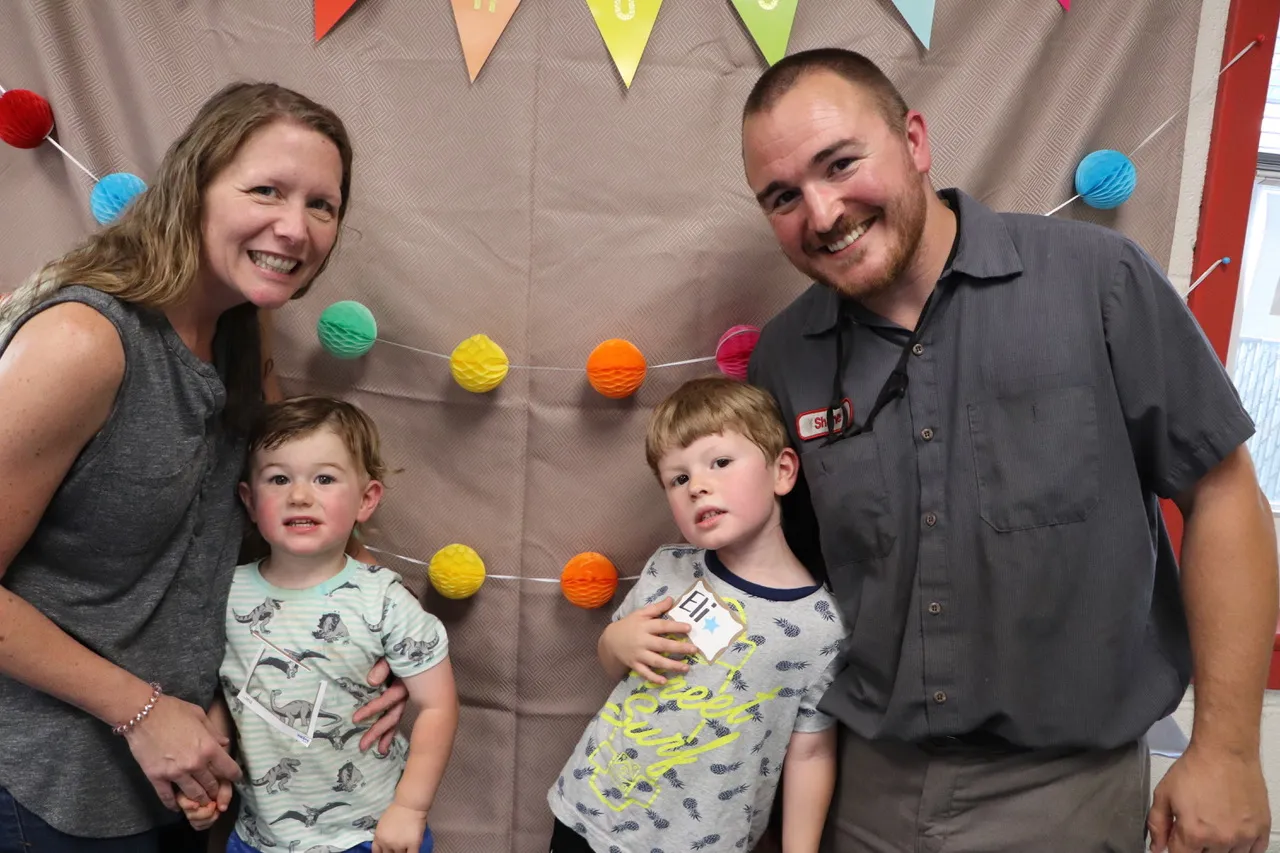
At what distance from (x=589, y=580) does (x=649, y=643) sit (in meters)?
0.34

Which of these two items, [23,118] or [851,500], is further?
[23,118]

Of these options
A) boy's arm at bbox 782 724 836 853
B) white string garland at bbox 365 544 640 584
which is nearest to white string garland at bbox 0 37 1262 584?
white string garland at bbox 365 544 640 584

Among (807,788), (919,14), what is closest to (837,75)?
(919,14)

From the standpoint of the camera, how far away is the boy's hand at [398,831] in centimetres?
137

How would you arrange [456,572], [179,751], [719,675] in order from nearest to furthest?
[179,751], [719,675], [456,572]

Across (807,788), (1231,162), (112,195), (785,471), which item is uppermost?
(1231,162)

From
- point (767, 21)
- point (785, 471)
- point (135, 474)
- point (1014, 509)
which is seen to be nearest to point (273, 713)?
point (135, 474)

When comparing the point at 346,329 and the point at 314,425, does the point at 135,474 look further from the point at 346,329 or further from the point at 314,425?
the point at 346,329

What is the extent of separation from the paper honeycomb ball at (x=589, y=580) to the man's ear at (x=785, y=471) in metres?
0.42

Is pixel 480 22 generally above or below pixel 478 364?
above

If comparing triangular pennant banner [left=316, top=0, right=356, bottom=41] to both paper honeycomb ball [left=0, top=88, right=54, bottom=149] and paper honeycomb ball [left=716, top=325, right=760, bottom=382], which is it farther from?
paper honeycomb ball [left=716, top=325, right=760, bottom=382]

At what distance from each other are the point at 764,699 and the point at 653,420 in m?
0.46

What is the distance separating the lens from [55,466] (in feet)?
3.82

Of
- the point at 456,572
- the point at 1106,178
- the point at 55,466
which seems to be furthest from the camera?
the point at 456,572
